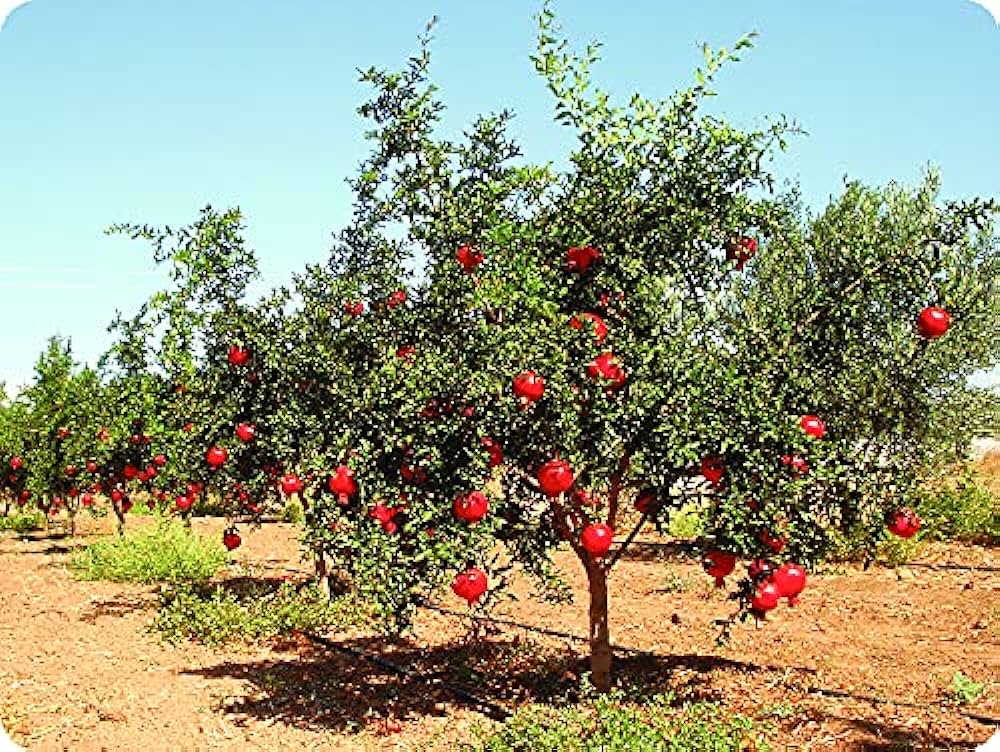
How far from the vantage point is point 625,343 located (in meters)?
6.08

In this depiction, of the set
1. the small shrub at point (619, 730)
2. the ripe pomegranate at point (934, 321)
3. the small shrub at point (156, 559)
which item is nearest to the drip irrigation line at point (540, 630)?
the small shrub at point (619, 730)

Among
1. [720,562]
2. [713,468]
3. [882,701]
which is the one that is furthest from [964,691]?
[713,468]

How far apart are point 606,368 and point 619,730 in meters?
2.36

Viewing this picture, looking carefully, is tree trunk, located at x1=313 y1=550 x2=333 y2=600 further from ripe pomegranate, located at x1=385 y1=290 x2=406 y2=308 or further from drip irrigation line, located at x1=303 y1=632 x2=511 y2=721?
ripe pomegranate, located at x1=385 y1=290 x2=406 y2=308

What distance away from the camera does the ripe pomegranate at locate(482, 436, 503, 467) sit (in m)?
6.30

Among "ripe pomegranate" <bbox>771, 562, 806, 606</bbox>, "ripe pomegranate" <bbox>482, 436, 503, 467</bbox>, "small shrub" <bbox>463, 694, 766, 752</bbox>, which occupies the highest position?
"ripe pomegranate" <bbox>482, 436, 503, 467</bbox>

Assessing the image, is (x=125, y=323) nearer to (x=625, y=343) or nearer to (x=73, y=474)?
(x=625, y=343)

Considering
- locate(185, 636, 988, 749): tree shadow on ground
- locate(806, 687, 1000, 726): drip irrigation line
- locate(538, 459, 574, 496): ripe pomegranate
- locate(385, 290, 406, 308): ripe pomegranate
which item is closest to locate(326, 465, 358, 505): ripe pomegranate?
locate(385, 290, 406, 308): ripe pomegranate

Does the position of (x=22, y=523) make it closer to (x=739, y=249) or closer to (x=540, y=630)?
(x=540, y=630)

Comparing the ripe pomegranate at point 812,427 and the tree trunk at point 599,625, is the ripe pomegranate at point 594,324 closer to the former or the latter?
the ripe pomegranate at point 812,427

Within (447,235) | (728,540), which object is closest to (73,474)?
(447,235)

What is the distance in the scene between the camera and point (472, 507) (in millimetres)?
6000

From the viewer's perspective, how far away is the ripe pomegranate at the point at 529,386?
18.6 feet

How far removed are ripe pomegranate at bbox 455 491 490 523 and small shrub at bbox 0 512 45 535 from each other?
21.6m
